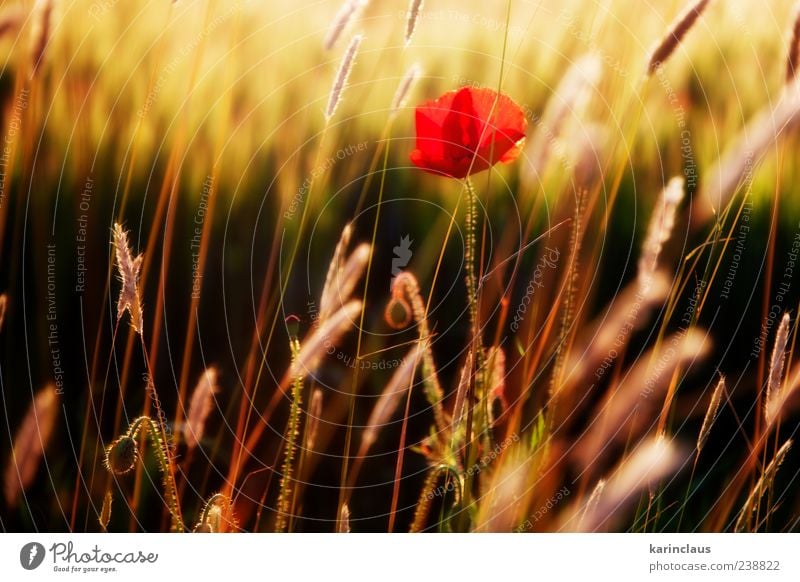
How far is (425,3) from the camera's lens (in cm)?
97

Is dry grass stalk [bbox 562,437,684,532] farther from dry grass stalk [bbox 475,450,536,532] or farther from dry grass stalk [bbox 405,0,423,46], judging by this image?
dry grass stalk [bbox 405,0,423,46]

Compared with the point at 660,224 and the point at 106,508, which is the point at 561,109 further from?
the point at 106,508

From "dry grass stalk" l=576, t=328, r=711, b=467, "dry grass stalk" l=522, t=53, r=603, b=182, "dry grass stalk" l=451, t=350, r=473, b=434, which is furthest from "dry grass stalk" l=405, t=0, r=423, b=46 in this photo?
"dry grass stalk" l=576, t=328, r=711, b=467

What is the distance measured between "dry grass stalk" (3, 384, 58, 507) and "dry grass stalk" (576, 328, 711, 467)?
0.65 m

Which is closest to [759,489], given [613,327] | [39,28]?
[613,327]

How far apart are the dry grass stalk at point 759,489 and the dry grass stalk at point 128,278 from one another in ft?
2.61

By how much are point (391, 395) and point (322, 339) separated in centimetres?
11

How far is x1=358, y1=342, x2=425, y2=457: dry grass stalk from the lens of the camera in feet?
3.28

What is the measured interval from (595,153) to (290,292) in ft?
1.35

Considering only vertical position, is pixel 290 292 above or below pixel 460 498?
above

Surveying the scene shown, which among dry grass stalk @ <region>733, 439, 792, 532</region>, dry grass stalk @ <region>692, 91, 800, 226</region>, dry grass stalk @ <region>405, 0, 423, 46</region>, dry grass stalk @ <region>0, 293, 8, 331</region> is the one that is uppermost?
dry grass stalk @ <region>405, 0, 423, 46</region>
